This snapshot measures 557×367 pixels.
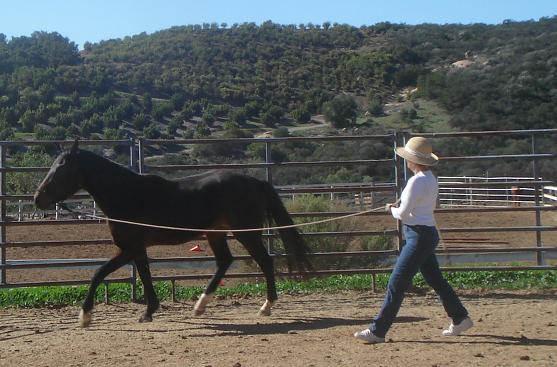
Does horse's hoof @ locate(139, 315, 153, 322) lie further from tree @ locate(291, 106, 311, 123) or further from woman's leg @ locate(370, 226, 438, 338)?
tree @ locate(291, 106, 311, 123)

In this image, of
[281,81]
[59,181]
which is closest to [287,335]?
[59,181]

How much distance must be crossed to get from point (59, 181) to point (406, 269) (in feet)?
12.3

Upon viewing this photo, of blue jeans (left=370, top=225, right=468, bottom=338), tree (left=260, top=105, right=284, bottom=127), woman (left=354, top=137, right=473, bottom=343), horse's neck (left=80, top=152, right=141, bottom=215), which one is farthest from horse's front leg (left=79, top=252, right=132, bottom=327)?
tree (left=260, top=105, right=284, bottom=127)

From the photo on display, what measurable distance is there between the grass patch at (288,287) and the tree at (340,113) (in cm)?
3668

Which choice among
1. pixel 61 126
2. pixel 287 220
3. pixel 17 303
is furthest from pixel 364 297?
pixel 61 126

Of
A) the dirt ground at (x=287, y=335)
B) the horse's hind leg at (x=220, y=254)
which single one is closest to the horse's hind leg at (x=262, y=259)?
the dirt ground at (x=287, y=335)

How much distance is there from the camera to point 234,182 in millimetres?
8250

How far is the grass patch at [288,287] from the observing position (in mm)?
9688

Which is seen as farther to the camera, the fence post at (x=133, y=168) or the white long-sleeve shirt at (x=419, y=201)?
the fence post at (x=133, y=168)

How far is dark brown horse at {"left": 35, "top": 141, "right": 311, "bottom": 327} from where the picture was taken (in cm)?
793

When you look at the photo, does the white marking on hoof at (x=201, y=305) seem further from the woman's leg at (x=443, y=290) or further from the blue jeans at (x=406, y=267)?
the woman's leg at (x=443, y=290)

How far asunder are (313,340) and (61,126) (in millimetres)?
37640

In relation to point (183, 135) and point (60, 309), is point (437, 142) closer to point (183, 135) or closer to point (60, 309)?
point (183, 135)

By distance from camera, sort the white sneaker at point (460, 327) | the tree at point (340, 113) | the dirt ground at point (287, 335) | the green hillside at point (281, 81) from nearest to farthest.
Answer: the dirt ground at point (287, 335), the white sneaker at point (460, 327), the green hillside at point (281, 81), the tree at point (340, 113)
